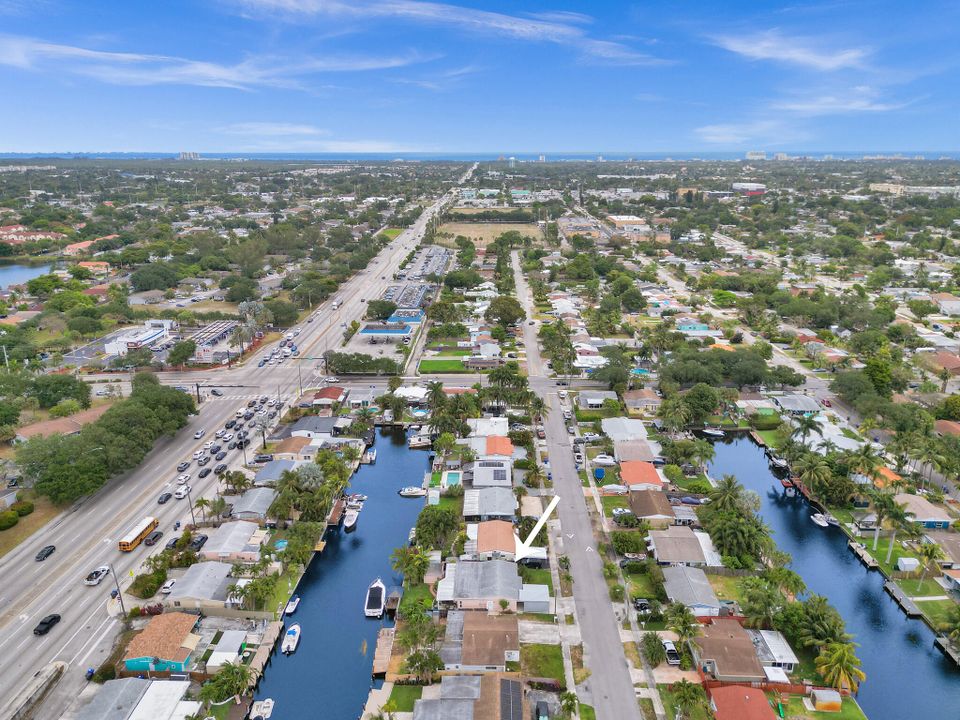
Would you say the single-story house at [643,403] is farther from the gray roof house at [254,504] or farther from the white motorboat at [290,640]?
the white motorboat at [290,640]

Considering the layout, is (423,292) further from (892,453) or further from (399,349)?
(892,453)

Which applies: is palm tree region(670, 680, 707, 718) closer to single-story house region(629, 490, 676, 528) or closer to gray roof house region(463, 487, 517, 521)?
single-story house region(629, 490, 676, 528)

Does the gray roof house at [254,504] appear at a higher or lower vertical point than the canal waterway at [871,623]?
higher

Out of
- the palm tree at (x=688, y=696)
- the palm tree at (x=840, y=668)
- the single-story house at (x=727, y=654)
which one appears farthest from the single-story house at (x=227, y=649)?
the palm tree at (x=840, y=668)

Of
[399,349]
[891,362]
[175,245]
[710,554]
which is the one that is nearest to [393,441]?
[399,349]

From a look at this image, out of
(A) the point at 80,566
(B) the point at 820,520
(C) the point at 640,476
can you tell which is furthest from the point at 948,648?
(A) the point at 80,566

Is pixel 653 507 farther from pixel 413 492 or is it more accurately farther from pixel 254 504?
pixel 254 504

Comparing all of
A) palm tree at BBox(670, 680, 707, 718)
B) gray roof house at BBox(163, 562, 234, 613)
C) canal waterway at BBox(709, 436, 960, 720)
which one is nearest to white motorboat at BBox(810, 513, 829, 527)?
canal waterway at BBox(709, 436, 960, 720)
